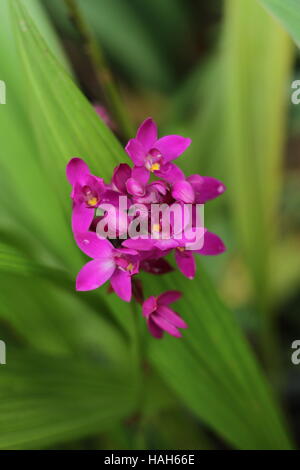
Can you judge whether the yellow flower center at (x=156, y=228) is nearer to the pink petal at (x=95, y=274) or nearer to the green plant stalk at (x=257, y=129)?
the pink petal at (x=95, y=274)

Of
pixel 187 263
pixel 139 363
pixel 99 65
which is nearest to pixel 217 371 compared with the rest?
pixel 139 363

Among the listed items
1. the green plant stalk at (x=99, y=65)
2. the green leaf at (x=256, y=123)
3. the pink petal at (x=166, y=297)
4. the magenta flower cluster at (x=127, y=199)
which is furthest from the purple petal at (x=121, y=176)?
the green leaf at (x=256, y=123)

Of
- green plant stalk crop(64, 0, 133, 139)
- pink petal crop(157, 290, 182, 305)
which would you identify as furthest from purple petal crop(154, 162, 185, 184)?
green plant stalk crop(64, 0, 133, 139)

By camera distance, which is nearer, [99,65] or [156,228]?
[156,228]

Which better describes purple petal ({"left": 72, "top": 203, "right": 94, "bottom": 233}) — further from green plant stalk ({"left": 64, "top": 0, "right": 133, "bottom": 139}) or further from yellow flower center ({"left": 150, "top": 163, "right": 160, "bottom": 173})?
green plant stalk ({"left": 64, "top": 0, "right": 133, "bottom": 139})

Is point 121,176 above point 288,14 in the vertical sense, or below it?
below

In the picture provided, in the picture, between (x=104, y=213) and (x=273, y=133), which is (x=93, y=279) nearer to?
(x=104, y=213)

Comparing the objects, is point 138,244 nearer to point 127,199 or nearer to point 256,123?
point 127,199

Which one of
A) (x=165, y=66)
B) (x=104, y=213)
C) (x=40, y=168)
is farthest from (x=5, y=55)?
(x=165, y=66)
